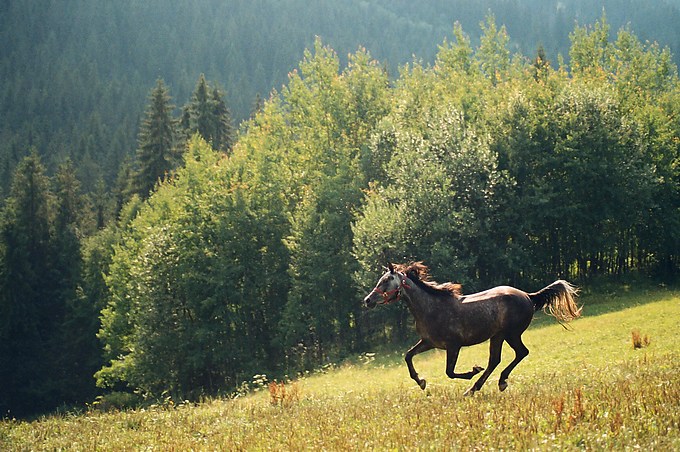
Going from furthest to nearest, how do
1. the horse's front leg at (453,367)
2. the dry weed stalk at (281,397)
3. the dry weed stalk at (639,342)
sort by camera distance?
1. the dry weed stalk at (639,342)
2. the dry weed stalk at (281,397)
3. the horse's front leg at (453,367)

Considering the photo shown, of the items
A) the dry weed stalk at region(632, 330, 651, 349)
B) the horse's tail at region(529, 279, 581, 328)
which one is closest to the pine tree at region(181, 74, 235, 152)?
the dry weed stalk at region(632, 330, 651, 349)

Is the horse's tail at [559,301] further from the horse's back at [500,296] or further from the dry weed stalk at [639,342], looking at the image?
the dry weed stalk at [639,342]

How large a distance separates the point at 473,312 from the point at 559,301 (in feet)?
6.89

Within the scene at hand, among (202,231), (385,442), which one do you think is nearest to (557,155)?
(202,231)

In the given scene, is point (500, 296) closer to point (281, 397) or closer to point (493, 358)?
point (493, 358)

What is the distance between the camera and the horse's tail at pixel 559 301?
611 inches

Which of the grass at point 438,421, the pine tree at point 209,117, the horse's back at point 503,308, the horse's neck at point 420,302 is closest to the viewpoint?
the grass at point 438,421

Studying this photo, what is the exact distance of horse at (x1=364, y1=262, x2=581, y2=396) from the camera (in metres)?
15.6

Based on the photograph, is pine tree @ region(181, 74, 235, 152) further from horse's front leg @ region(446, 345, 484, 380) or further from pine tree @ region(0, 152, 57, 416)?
horse's front leg @ region(446, 345, 484, 380)

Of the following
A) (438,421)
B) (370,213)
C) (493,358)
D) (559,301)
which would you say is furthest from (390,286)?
(370,213)

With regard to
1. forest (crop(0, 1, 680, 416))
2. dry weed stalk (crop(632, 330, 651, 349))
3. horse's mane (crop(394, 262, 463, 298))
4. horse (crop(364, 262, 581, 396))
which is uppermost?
forest (crop(0, 1, 680, 416))

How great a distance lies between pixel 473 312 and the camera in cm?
1561

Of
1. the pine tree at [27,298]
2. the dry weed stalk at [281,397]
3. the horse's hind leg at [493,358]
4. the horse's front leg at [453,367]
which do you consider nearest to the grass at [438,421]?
the dry weed stalk at [281,397]

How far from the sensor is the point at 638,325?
30594 millimetres
